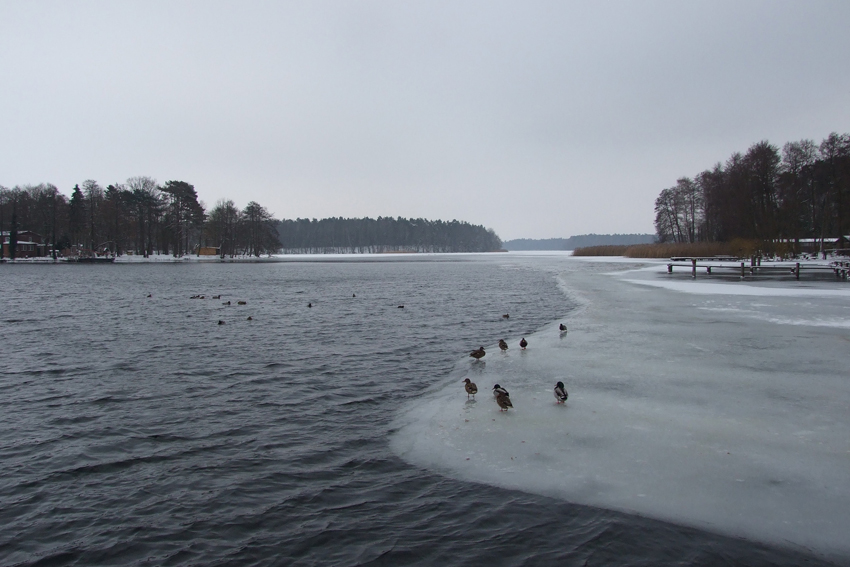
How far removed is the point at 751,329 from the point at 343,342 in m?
12.0

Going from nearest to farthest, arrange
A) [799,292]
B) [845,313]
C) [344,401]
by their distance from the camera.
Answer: [344,401]
[845,313]
[799,292]

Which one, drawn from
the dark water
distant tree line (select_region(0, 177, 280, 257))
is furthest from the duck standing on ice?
distant tree line (select_region(0, 177, 280, 257))

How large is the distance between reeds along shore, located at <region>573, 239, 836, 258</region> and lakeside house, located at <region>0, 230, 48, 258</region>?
106 meters

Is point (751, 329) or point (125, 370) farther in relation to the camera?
point (751, 329)

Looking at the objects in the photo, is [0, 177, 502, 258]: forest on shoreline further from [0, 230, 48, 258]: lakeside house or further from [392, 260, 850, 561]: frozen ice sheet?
[392, 260, 850, 561]: frozen ice sheet

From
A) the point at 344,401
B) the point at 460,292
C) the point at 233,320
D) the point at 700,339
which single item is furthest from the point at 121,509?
the point at 460,292

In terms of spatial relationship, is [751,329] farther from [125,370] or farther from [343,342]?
[125,370]

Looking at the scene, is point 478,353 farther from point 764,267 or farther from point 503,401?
point 764,267

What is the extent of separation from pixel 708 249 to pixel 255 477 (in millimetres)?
69004

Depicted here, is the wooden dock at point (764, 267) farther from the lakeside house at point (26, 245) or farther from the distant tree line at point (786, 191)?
the lakeside house at point (26, 245)

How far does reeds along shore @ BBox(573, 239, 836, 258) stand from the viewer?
5069 cm

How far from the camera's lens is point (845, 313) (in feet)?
55.1

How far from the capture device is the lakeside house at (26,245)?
88250mm

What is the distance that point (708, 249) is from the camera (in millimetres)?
63094
